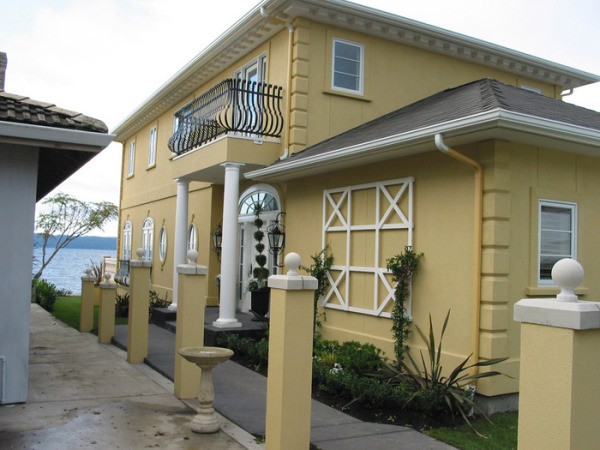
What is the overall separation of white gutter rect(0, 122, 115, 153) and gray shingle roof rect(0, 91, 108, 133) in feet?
0.34

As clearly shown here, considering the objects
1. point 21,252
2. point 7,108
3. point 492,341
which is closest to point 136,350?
point 21,252

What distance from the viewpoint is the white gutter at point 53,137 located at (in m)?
6.07

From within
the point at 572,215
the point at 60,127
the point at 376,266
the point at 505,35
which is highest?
the point at 505,35

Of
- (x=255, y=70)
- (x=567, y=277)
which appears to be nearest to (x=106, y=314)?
(x=255, y=70)

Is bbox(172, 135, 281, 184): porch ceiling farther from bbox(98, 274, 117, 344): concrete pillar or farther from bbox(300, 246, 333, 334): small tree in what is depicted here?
bbox(98, 274, 117, 344): concrete pillar

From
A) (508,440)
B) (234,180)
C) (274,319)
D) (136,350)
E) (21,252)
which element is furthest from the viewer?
(234,180)

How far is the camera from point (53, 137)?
6242mm

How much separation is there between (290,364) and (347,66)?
8.02m

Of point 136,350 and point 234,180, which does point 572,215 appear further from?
point 136,350

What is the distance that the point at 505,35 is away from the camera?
17125 millimetres

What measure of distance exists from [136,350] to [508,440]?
5.92 m

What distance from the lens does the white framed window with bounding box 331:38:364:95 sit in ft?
38.6

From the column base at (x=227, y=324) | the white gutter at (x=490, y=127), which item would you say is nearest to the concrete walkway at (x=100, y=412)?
the column base at (x=227, y=324)

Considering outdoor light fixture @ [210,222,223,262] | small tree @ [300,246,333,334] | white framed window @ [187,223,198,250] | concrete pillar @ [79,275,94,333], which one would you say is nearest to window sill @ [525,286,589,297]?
small tree @ [300,246,333,334]
